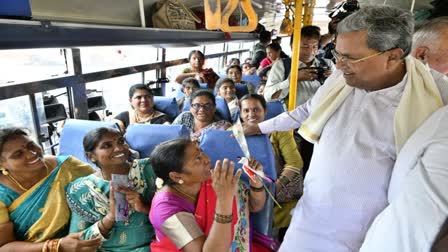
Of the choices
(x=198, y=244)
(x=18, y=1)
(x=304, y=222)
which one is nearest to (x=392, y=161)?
(x=304, y=222)

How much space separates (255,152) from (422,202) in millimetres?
1192

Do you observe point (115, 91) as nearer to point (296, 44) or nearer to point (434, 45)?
point (296, 44)

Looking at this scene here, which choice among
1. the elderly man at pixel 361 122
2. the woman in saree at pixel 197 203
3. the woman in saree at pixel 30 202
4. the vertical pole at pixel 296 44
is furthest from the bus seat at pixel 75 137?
the elderly man at pixel 361 122

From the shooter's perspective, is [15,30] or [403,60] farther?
[15,30]

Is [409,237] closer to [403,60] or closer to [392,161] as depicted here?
[392,161]

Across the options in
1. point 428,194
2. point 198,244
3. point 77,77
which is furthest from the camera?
point 77,77

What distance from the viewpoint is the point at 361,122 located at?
4.42 ft

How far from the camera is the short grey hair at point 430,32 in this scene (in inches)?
63.7

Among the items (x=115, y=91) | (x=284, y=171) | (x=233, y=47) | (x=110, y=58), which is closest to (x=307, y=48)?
Answer: (x=284, y=171)

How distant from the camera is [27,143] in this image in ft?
5.66

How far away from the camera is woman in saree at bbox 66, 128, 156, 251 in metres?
1.65

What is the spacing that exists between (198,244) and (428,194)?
3.21 ft

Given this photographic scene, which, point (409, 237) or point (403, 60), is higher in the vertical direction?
point (403, 60)

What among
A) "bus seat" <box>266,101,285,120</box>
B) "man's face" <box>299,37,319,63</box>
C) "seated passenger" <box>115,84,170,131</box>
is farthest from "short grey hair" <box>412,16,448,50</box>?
"seated passenger" <box>115,84,170,131</box>
